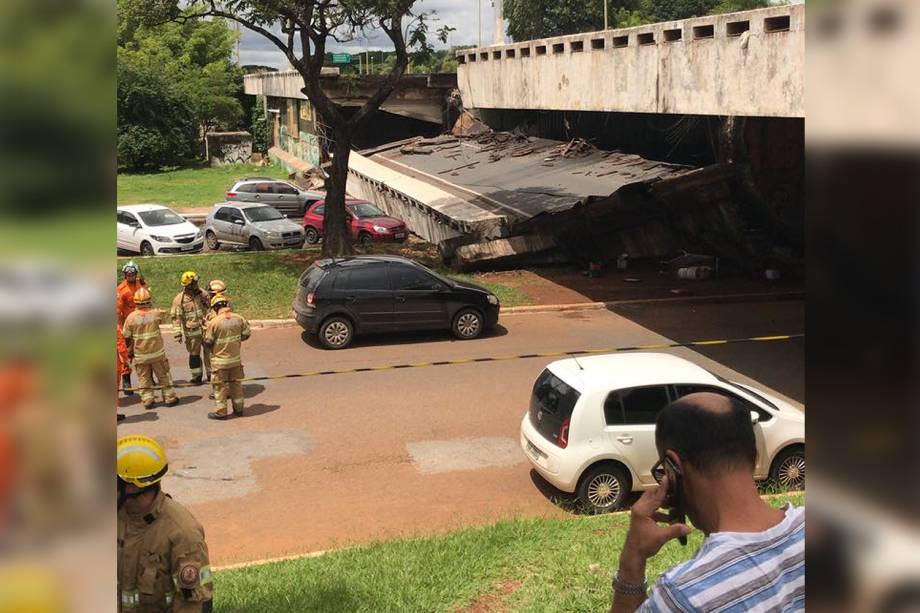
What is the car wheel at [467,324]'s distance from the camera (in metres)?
16.8

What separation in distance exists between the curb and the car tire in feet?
5.23

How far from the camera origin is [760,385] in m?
13.8

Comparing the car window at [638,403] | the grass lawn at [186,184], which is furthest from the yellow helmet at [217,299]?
the grass lawn at [186,184]

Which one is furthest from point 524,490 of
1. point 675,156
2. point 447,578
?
point 675,156

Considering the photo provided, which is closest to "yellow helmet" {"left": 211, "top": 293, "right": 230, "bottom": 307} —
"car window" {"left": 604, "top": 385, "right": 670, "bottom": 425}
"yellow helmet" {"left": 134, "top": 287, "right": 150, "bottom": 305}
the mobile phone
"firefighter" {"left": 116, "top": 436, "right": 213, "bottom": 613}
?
"yellow helmet" {"left": 134, "top": 287, "right": 150, "bottom": 305}

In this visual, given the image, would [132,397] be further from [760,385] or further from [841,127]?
[841,127]

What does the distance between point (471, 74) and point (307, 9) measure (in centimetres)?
1288

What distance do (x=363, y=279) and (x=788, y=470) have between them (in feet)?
27.4

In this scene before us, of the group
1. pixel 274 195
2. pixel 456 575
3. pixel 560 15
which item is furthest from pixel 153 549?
pixel 560 15

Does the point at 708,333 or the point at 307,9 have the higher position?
the point at 307,9

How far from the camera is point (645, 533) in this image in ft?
9.86

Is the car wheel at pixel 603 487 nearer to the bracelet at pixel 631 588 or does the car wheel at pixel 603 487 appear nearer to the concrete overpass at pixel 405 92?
the bracelet at pixel 631 588

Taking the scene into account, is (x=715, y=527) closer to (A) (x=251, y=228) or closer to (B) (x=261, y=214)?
(A) (x=251, y=228)

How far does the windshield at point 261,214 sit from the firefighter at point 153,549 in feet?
76.8
